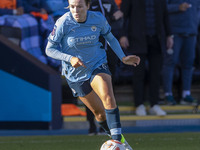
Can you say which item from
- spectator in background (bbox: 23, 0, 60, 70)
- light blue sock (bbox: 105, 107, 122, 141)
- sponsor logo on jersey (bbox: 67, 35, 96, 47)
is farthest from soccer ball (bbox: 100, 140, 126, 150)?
spectator in background (bbox: 23, 0, 60, 70)

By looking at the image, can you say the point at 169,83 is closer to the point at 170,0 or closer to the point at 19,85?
the point at 170,0

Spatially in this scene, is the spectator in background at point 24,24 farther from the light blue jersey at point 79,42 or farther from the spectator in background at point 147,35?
the light blue jersey at point 79,42

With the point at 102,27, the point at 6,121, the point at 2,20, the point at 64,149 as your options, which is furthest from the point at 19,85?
the point at 102,27

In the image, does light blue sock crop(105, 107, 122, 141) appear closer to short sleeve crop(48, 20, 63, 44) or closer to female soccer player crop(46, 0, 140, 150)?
female soccer player crop(46, 0, 140, 150)

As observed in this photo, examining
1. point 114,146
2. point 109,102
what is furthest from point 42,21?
point 114,146

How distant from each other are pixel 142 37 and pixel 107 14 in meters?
1.78

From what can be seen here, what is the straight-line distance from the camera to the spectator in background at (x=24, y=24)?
1232 centimetres

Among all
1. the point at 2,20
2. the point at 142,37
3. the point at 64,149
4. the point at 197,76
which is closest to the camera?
the point at 64,149

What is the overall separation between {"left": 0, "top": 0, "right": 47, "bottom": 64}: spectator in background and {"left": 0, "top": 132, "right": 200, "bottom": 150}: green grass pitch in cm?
361

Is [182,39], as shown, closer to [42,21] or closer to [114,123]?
[42,21]

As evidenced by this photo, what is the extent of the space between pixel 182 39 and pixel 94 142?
3.88 meters

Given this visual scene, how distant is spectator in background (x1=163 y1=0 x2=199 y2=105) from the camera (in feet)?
36.2

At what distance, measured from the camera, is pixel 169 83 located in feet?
36.3

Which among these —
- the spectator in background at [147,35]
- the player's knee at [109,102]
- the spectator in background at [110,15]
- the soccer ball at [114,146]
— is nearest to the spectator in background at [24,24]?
the spectator in background at [147,35]
